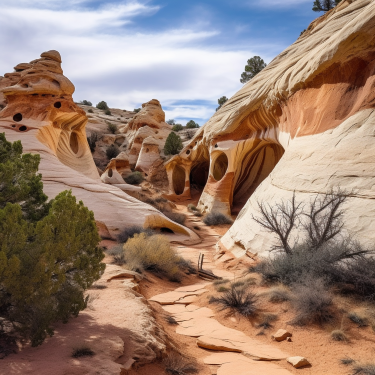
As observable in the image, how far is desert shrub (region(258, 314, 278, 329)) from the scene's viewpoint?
17.6ft

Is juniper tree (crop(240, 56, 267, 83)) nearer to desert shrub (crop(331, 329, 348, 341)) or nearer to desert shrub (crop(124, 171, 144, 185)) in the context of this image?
desert shrub (crop(124, 171, 144, 185))

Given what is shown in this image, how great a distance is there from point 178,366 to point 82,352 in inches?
45.7

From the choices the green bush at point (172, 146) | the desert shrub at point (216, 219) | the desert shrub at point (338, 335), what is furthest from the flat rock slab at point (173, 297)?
the green bush at point (172, 146)

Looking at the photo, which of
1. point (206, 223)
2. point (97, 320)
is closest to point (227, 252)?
A: point (97, 320)

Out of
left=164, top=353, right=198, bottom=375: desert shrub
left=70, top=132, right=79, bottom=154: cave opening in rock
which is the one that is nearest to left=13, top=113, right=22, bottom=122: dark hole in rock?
left=70, top=132, right=79, bottom=154: cave opening in rock

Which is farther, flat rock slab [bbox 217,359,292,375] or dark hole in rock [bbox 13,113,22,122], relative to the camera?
dark hole in rock [bbox 13,113,22,122]

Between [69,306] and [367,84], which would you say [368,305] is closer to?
[69,306]

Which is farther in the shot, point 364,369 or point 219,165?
point 219,165

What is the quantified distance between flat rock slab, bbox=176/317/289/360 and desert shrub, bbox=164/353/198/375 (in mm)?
716

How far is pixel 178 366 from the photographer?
158 inches

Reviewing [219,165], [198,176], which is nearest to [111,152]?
[198,176]

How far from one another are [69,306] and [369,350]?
3.89m

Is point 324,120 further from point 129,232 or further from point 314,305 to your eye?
point 129,232

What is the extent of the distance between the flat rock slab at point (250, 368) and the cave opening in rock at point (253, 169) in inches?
607
